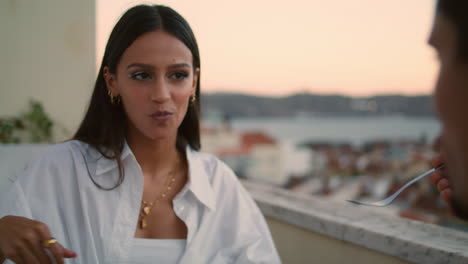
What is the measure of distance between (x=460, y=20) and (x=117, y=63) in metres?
1.28

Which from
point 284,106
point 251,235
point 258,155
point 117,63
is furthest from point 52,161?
point 258,155

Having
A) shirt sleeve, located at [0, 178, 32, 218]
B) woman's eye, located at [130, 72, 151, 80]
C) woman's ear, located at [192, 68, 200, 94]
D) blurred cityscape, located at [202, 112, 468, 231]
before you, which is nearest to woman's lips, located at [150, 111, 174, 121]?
woman's eye, located at [130, 72, 151, 80]

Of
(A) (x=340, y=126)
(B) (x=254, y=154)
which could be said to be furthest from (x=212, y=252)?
(A) (x=340, y=126)

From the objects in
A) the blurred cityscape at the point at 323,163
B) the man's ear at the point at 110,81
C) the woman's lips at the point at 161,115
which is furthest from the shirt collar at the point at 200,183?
the blurred cityscape at the point at 323,163

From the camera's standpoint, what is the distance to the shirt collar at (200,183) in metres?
1.65

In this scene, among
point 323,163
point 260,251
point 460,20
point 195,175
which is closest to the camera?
point 460,20

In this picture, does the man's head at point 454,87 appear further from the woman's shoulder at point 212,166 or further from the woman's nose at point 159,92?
the woman's shoulder at point 212,166

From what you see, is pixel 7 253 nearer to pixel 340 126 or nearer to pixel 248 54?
A: pixel 248 54

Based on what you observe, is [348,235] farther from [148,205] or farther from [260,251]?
[148,205]

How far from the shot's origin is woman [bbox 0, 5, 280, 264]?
4.77 feet

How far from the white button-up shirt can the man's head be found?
3.53ft

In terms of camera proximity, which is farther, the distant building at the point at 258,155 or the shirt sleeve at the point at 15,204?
the distant building at the point at 258,155

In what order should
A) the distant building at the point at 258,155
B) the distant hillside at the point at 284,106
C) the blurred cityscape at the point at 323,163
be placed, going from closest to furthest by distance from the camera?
1. the distant hillside at the point at 284,106
2. the blurred cityscape at the point at 323,163
3. the distant building at the point at 258,155

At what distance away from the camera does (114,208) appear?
151 centimetres
